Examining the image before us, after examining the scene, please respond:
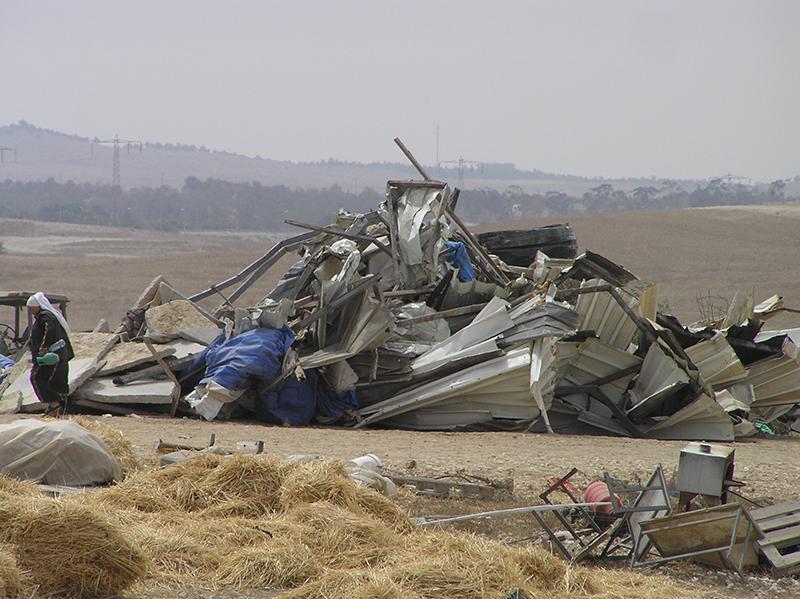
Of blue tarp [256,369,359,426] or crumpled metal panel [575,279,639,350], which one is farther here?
crumpled metal panel [575,279,639,350]

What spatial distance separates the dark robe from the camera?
12.0 m

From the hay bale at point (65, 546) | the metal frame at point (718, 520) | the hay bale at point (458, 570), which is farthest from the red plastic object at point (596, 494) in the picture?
the hay bale at point (65, 546)

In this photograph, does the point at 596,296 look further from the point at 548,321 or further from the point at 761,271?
the point at 761,271

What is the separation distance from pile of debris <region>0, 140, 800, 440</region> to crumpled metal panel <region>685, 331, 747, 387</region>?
2cm

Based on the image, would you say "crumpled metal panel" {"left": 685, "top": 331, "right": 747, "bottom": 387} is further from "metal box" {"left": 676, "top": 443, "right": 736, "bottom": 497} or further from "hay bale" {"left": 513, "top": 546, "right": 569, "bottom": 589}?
"hay bale" {"left": 513, "top": 546, "right": 569, "bottom": 589}

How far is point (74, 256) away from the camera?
59.1 m

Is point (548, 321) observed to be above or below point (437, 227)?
below

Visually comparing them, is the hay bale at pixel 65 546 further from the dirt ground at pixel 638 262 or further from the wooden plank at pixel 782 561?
the dirt ground at pixel 638 262

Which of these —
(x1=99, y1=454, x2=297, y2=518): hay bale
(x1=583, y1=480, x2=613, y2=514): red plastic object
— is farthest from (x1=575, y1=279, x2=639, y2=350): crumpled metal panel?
(x1=99, y1=454, x2=297, y2=518): hay bale

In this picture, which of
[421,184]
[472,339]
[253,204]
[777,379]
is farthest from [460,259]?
[253,204]

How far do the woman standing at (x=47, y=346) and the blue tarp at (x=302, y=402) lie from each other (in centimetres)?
243

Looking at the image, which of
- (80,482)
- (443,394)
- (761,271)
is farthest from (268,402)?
(761,271)

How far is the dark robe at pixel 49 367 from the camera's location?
11992 mm

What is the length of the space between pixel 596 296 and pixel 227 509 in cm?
707
